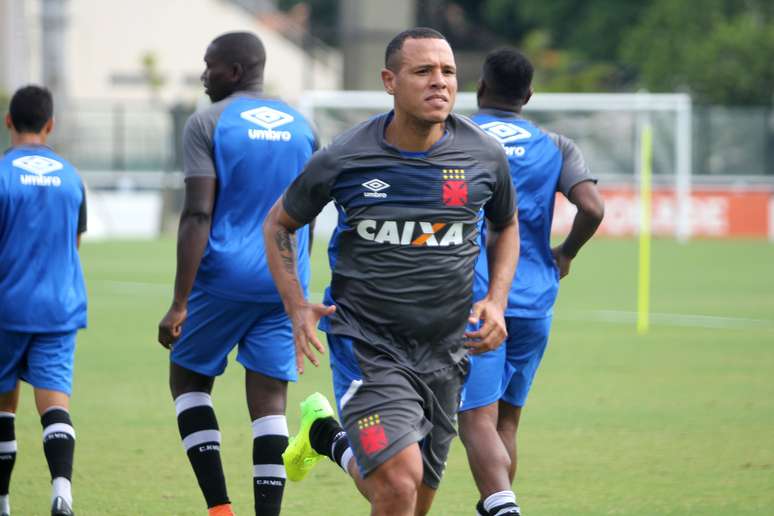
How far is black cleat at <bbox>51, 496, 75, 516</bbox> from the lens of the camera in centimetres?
695

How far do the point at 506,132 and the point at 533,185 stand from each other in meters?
0.29

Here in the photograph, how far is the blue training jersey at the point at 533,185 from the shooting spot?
716 cm

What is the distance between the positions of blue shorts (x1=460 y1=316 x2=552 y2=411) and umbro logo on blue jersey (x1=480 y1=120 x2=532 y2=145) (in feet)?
2.83

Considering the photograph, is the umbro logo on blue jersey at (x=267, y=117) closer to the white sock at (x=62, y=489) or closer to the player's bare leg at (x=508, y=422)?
the player's bare leg at (x=508, y=422)

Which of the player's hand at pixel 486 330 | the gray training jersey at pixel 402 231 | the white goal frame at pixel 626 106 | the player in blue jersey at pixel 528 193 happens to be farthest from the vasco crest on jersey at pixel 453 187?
the white goal frame at pixel 626 106

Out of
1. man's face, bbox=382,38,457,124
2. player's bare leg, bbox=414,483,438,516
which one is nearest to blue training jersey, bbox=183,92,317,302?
player's bare leg, bbox=414,483,438,516

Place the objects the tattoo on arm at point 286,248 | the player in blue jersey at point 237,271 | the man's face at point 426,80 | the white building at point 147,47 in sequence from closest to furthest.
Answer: the man's face at point 426,80, the tattoo on arm at point 286,248, the player in blue jersey at point 237,271, the white building at point 147,47

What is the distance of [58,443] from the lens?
7266 mm

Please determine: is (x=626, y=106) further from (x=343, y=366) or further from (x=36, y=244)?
(x=343, y=366)

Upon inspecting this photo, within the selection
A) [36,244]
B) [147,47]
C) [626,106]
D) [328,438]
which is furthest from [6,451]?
[147,47]

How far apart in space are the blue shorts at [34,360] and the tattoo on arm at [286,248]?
193 cm

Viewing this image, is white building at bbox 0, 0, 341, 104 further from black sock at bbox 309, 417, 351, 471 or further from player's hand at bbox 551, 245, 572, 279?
black sock at bbox 309, 417, 351, 471

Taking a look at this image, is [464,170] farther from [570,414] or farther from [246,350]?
[570,414]

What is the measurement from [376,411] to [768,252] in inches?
1015
